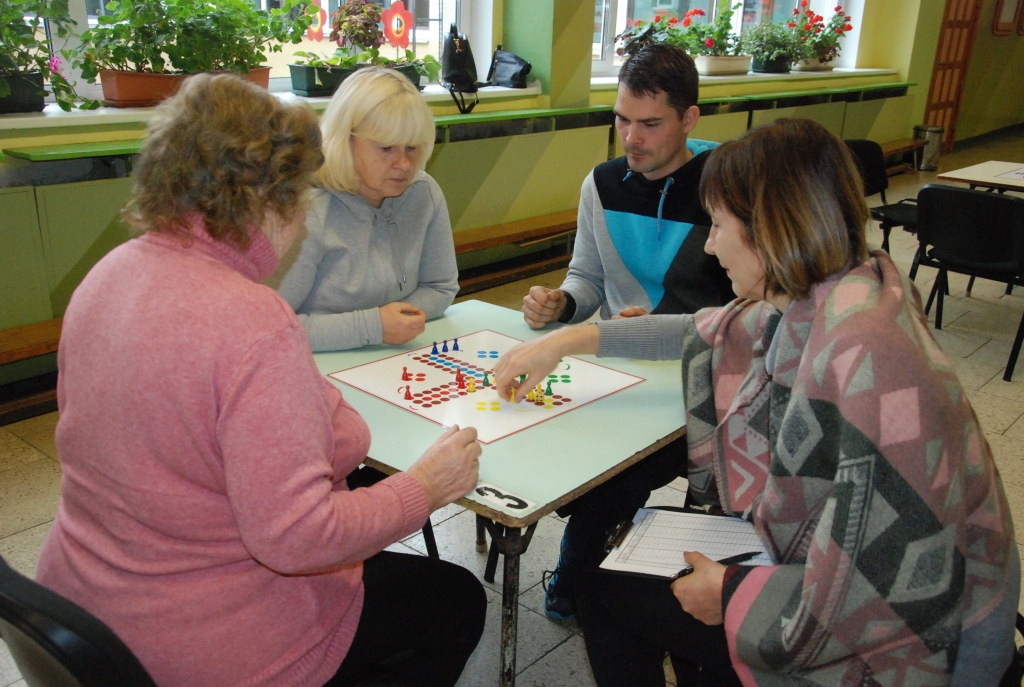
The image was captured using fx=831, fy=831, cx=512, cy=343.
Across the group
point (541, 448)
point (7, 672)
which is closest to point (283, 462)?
point (541, 448)

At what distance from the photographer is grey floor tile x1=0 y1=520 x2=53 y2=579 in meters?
2.22

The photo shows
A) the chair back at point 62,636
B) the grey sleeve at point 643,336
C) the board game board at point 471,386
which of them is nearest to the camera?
the chair back at point 62,636

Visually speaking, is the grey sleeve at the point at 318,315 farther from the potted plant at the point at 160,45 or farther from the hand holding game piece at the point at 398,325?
the potted plant at the point at 160,45

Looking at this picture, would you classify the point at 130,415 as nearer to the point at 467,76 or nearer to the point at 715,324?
the point at 715,324

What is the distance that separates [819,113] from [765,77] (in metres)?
0.78

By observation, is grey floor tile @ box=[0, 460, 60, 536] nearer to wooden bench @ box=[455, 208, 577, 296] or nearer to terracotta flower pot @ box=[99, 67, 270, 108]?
terracotta flower pot @ box=[99, 67, 270, 108]

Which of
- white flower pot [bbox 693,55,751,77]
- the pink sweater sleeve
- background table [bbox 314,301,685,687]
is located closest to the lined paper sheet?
background table [bbox 314,301,685,687]

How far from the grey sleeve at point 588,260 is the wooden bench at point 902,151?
6958 millimetres

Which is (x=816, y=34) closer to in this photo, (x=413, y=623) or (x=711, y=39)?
(x=711, y=39)

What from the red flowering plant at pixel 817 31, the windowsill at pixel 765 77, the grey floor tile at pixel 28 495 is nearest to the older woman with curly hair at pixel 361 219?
the grey floor tile at pixel 28 495

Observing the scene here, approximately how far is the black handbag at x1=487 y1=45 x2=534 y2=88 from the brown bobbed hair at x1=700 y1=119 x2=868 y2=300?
4.08 m

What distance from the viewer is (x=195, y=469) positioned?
996 mm

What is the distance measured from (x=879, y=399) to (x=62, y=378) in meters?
1.05

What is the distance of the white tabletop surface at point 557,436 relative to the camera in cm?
131
